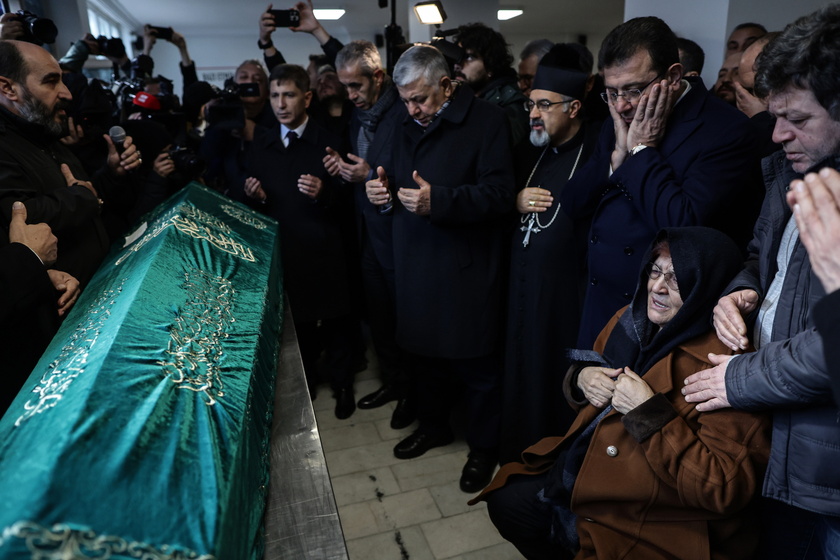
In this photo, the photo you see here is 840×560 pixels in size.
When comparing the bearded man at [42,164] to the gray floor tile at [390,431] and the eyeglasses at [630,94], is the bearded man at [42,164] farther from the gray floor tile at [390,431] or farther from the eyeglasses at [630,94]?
the eyeglasses at [630,94]

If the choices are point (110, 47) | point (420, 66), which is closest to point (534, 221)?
point (420, 66)

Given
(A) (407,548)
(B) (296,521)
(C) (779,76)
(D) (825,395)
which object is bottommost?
(A) (407,548)

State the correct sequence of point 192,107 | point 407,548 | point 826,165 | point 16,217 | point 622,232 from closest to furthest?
point 826,165 < point 16,217 < point 622,232 < point 407,548 < point 192,107

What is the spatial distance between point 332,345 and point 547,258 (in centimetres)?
153

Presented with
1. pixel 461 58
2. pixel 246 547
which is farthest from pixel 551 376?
pixel 461 58

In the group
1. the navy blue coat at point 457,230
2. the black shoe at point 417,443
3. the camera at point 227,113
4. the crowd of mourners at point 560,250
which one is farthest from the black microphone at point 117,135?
the black shoe at point 417,443

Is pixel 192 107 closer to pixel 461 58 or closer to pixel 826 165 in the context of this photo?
pixel 461 58

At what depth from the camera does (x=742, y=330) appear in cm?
127

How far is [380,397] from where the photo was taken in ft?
10.9

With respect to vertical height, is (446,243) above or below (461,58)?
below

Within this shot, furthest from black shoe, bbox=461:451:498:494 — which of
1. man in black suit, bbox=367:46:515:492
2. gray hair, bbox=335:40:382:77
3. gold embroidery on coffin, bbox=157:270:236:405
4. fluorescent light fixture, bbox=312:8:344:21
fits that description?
fluorescent light fixture, bbox=312:8:344:21

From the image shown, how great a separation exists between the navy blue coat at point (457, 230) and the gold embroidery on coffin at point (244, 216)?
23.5 inches

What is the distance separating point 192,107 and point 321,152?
1.23m

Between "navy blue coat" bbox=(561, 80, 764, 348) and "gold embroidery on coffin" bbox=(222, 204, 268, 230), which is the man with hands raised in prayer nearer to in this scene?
"navy blue coat" bbox=(561, 80, 764, 348)
